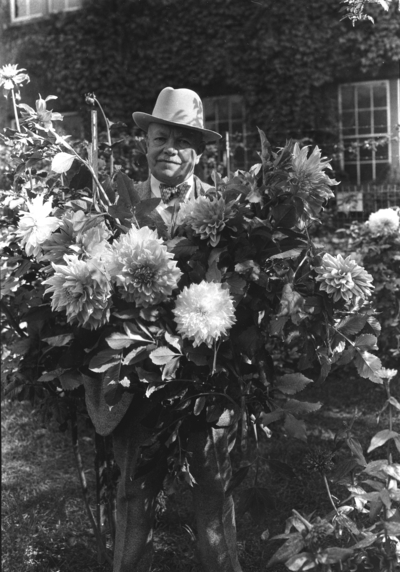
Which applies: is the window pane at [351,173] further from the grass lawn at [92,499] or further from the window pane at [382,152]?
the grass lawn at [92,499]

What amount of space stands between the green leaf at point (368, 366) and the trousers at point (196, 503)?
2.02 feet

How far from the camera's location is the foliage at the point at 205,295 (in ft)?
5.34

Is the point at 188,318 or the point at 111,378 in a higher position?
the point at 188,318

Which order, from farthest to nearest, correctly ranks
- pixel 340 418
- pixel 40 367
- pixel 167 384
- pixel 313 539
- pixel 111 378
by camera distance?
1. pixel 340 418
2. pixel 40 367
3. pixel 167 384
4. pixel 111 378
5. pixel 313 539

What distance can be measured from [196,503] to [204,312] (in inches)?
38.0

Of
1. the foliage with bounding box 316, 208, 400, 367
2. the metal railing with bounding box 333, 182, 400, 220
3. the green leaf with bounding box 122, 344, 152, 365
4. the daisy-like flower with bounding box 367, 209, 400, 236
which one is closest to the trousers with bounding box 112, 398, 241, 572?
the green leaf with bounding box 122, 344, 152, 365

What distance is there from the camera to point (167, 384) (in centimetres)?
182

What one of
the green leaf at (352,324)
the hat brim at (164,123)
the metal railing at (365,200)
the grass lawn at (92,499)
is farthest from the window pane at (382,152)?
the green leaf at (352,324)

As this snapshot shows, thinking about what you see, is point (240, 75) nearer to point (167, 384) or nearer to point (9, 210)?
point (9, 210)

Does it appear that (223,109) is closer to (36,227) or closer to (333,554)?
(36,227)

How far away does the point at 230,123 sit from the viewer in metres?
8.12

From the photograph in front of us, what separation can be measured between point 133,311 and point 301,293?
1.40 feet

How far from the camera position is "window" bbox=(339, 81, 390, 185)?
298 inches

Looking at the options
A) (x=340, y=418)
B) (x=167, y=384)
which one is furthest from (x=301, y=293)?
(x=340, y=418)
